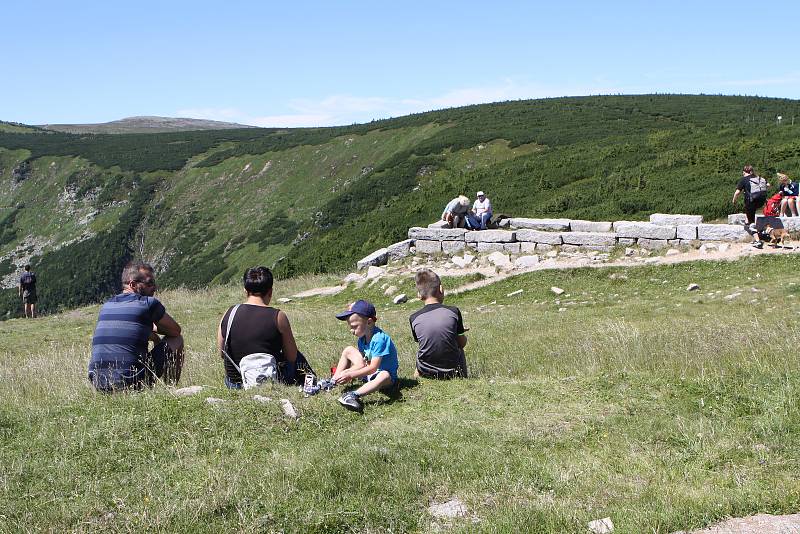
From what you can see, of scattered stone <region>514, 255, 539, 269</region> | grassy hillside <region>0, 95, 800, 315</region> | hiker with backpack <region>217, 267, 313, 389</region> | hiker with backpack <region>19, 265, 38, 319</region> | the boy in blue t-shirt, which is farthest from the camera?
grassy hillside <region>0, 95, 800, 315</region>

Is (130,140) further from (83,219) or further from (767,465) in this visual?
(767,465)

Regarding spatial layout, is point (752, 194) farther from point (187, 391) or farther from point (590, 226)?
point (187, 391)

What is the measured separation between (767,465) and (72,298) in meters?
57.5

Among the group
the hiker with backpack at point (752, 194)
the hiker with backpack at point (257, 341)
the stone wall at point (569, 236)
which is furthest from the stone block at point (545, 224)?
the hiker with backpack at point (257, 341)

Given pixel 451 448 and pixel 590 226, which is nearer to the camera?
pixel 451 448

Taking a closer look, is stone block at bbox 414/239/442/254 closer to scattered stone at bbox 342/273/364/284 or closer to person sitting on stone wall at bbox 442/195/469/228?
person sitting on stone wall at bbox 442/195/469/228

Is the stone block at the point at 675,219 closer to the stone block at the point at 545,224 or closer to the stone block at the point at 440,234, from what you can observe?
the stone block at the point at 545,224

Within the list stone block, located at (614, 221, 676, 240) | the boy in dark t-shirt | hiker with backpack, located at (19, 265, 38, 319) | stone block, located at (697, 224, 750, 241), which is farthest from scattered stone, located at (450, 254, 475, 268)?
hiker with backpack, located at (19, 265, 38, 319)

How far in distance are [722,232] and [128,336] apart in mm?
13399

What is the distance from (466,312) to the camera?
1491 cm

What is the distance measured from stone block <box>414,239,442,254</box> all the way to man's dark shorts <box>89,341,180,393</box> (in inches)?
505

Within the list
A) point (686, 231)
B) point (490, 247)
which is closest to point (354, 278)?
point (490, 247)

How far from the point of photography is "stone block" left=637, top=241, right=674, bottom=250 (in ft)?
54.5

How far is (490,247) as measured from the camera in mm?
18953
